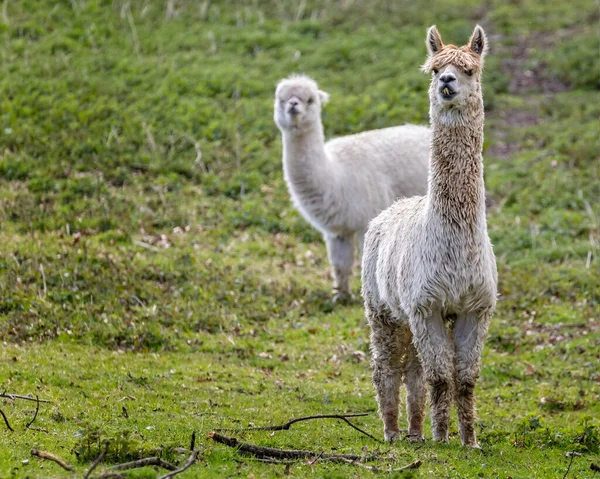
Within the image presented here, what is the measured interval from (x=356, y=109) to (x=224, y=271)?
270 inches

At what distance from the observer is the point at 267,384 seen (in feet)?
31.2

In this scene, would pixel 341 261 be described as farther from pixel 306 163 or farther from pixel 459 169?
pixel 459 169

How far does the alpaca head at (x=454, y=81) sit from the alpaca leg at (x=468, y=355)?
60.4 inches

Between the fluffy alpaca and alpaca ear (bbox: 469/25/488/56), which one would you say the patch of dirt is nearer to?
the fluffy alpaca

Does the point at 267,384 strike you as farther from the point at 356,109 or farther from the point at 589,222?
the point at 356,109

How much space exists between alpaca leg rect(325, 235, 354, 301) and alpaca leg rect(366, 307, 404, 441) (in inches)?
189

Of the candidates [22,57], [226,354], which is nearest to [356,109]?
[22,57]

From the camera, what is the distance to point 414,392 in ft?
24.7

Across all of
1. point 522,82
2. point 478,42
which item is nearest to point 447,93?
point 478,42

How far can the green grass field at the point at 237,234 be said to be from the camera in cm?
755

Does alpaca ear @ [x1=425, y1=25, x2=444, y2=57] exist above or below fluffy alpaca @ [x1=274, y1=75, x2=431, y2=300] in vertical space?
above

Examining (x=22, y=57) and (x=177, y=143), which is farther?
(x=22, y=57)

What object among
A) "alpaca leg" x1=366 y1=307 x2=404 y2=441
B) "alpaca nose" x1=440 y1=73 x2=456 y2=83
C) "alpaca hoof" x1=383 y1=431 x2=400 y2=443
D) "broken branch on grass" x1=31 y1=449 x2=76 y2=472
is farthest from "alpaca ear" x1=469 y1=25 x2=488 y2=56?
"broken branch on grass" x1=31 y1=449 x2=76 y2=472

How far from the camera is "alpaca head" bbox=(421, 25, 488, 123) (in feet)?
21.9
